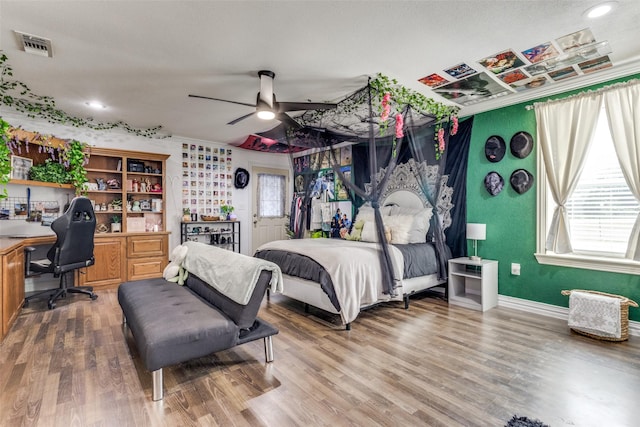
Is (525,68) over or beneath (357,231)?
over

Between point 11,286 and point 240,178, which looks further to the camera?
point 240,178

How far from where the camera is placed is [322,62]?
2.84 metres

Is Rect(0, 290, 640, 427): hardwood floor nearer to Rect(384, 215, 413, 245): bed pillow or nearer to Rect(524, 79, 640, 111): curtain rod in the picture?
Rect(384, 215, 413, 245): bed pillow

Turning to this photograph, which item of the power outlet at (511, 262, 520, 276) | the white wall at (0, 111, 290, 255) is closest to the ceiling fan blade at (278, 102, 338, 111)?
the power outlet at (511, 262, 520, 276)

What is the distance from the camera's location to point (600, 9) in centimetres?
212

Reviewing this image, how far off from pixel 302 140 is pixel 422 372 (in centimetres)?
290

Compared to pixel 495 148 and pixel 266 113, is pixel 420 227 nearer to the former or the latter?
pixel 495 148

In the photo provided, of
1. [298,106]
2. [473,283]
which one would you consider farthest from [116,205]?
[473,283]

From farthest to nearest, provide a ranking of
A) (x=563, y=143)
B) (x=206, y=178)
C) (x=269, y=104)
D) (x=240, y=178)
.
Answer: (x=240, y=178) → (x=206, y=178) → (x=563, y=143) → (x=269, y=104)

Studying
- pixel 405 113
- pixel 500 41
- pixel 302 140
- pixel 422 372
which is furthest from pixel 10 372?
pixel 500 41

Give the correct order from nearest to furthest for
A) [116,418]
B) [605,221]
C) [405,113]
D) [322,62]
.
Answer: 1. [116,418]
2. [322,62]
3. [605,221]
4. [405,113]

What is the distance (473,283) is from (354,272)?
2.02 metres

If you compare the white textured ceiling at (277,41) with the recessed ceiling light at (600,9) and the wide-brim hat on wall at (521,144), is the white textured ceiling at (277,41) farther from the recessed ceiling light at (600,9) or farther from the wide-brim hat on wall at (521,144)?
the wide-brim hat on wall at (521,144)

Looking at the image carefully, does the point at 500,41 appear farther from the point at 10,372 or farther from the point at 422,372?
the point at 10,372
